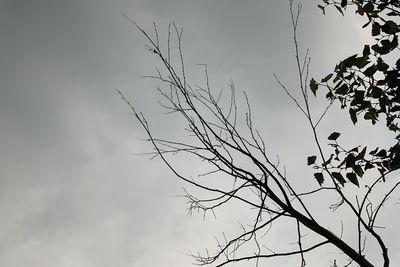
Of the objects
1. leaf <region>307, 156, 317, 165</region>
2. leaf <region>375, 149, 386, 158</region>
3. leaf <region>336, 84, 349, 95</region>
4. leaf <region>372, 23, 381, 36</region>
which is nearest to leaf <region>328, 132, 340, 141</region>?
leaf <region>307, 156, 317, 165</region>

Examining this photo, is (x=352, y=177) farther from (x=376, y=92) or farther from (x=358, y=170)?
(x=376, y=92)

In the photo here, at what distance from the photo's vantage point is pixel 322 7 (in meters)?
2.53

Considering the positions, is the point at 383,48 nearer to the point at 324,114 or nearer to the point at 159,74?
the point at 324,114

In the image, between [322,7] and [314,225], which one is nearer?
[314,225]

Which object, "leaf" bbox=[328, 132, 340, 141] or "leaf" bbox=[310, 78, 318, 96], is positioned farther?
"leaf" bbox=[310, 78, 318, 96]

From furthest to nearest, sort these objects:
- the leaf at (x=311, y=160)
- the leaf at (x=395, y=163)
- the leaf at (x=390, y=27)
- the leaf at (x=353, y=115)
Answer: the leaf at (x=353, y=115) < the leaf at (x=390, y=27) < the leaf at (x=311, y=160) < the leaf at (x=395, y=163)

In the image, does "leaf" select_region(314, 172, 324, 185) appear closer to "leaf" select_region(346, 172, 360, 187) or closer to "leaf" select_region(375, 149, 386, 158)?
"leaf" select_region(346, 172, 360, 187)

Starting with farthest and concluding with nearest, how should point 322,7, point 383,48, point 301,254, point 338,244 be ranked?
point 322,7 < point 383,48 < point 301,254 < point 338,244

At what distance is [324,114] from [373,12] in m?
0.87

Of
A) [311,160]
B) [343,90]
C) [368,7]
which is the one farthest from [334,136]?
[368,7]

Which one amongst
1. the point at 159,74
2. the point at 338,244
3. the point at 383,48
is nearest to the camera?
the point at 338,244

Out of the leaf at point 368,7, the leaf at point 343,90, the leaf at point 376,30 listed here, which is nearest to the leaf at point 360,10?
the leaf at point 368,7

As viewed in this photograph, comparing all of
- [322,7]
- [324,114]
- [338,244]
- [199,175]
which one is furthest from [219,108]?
[338,244]

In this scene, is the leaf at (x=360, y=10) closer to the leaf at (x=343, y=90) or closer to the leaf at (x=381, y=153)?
the leaf at (x=343, y=90)
